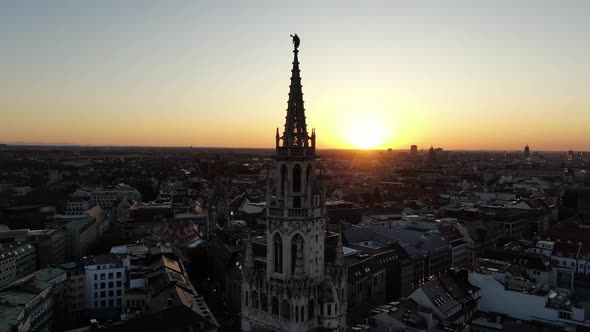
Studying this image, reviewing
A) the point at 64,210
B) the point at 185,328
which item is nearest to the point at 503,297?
the point at 185,328

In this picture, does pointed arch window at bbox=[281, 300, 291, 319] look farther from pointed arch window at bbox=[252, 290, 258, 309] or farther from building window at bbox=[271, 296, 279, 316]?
pointed arch window at bbox=[252, 290, 258, 309]

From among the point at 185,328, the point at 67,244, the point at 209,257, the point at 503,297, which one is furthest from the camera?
the point at 67,244

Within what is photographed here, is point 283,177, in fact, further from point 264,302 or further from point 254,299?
point 254,299

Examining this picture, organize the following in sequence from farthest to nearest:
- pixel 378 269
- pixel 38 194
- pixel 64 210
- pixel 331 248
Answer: pixel 38 194 < pixel 64 210 < pixel 378 269 < pixel 331 248

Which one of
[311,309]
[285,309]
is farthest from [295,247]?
[311,309]

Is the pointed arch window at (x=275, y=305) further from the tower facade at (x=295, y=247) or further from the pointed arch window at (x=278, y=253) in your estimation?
the pointed arch window at (x=278, y=253)

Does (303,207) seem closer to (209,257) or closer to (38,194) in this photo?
(209,257)

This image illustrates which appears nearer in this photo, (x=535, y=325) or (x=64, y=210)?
(x=535, y=325)
